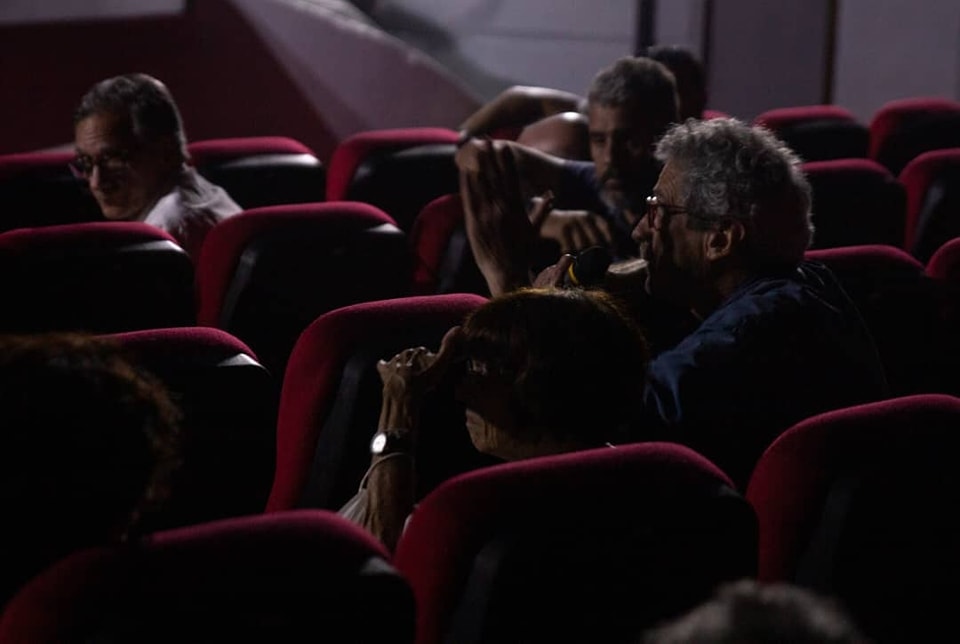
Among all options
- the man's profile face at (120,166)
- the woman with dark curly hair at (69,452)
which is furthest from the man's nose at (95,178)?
the woman with dark curly hair at (69,452)

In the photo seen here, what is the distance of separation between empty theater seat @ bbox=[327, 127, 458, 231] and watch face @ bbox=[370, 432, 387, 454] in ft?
5.66

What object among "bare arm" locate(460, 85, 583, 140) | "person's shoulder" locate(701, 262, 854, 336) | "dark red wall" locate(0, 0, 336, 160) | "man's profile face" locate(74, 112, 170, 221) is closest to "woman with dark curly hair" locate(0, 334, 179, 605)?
"person's shoulder" locate(701, 262, 854, 336)

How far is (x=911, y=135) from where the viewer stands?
3.70 metres

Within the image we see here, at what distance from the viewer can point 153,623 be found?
0.90 metres

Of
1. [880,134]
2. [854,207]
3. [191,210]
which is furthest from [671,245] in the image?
[880,134]

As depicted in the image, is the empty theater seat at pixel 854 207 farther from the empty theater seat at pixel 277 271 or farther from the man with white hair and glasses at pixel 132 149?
the man with white hair and glasses at pixel 132 149

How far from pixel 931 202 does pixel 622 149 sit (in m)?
0.66

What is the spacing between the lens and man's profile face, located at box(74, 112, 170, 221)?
2.87 metres

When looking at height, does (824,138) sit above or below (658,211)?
below

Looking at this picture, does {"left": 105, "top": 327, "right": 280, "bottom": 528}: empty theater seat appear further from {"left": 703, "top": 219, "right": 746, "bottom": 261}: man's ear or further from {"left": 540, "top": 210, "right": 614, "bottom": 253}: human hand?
{"left": 540, "top": 210, "right": 614, "bottom": 253}: human hand

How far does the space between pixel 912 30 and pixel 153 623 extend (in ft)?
15.0

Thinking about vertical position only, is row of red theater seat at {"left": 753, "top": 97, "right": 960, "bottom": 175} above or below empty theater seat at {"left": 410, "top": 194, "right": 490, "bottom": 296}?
above

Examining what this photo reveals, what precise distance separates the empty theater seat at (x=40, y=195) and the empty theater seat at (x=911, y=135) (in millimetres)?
1978

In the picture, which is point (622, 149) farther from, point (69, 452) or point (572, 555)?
point (69, 452)
